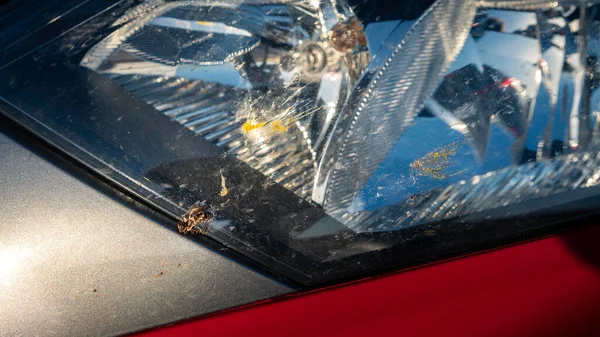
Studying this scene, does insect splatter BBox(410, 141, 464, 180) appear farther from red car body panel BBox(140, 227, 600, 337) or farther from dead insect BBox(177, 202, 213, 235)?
dead insect BBox(177, 202, 213, 235)

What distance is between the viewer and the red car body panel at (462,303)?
86 cm

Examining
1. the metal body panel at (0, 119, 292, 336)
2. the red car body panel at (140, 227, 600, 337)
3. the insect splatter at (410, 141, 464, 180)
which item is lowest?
the red car body panel at (140, 227, 600, 337)

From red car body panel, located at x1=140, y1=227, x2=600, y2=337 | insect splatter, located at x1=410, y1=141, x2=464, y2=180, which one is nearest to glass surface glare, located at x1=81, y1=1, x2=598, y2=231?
insect splatter, located at x1=410, y1=141, x2=464, y2=180

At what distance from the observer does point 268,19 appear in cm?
74

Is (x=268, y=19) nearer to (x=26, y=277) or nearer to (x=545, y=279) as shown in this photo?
(x=26, y=277)

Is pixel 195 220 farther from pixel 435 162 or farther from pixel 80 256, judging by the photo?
pixel 435 162

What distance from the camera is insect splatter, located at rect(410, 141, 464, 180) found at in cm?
84

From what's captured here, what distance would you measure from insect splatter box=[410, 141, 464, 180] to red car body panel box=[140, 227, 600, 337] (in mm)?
198

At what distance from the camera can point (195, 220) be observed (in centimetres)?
79

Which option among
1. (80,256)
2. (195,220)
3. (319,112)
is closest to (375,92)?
(319,112)

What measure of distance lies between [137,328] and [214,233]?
18cm

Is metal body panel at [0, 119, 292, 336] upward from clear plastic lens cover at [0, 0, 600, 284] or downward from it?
downward

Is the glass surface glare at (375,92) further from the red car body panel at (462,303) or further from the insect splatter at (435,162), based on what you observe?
the red car body panel at (462,303)

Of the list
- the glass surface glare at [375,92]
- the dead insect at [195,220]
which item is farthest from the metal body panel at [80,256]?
the glass surface glare at [375,92]
